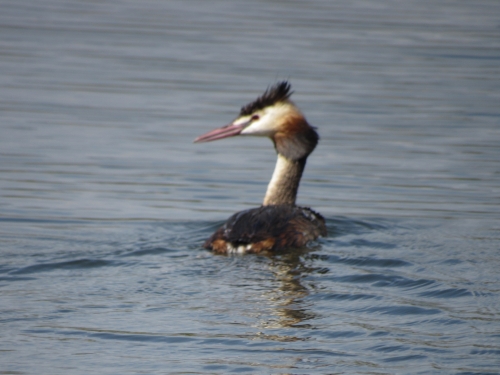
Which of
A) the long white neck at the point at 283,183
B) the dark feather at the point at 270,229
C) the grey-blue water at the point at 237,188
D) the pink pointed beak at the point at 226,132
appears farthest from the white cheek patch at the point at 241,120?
the dark feather at the point at 270,229

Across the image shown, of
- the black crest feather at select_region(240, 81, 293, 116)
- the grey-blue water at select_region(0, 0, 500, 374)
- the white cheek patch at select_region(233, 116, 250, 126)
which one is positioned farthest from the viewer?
the white cheek patch at select_region(233, 116, 250, 126)

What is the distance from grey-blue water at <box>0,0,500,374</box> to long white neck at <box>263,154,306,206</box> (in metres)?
0.53

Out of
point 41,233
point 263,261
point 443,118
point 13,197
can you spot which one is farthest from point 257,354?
point 443,118

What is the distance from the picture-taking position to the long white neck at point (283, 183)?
31.0 feet

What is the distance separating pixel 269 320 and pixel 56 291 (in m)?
1.60

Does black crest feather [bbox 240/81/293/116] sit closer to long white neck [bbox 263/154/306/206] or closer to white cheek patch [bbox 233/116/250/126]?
white cheek patch [bbox 233/116/250/126]

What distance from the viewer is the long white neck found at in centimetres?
944

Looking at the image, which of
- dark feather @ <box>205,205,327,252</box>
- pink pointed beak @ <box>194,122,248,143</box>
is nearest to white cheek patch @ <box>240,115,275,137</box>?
pink pointed beak @ <box>194,122,248,143</box>

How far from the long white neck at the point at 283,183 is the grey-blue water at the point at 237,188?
0.53 m

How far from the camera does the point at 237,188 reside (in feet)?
35.5

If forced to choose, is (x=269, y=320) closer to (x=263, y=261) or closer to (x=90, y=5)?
(x=263, y=261)

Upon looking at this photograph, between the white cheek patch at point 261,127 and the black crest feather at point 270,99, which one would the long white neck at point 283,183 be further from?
the black crest feather at point 270,99

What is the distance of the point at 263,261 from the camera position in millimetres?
7816

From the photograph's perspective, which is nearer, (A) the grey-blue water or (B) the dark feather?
(A) the grey-blue water
